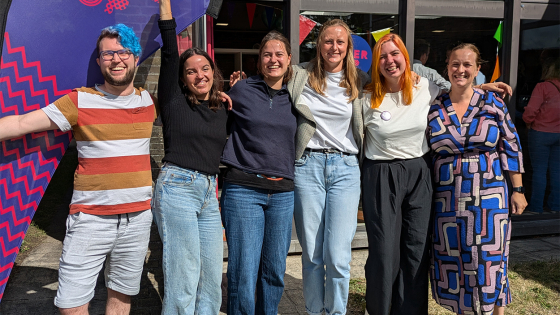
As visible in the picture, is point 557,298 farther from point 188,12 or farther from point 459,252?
point 188,12

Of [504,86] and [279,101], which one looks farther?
[504,86]

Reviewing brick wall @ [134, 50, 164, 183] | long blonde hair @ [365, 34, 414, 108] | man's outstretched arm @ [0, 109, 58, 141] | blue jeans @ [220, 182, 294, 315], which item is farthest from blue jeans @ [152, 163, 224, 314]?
long blonde hair @ [365, 34, 414, 108]

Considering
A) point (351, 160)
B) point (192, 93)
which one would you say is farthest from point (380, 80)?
point (192, 93)

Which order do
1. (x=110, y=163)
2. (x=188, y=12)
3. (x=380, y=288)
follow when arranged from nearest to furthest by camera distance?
(x=110, y=163) → (x=188, y=12) → (x=380, y=288)

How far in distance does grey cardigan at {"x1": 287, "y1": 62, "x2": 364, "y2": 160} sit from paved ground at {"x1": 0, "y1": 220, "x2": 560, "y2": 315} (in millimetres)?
1346

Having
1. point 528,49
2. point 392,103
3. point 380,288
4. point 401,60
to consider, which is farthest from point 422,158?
point 528,49

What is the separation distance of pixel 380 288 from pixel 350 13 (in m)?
2.72

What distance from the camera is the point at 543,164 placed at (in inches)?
227

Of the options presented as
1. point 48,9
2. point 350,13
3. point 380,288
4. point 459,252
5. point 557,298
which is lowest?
point 557,298

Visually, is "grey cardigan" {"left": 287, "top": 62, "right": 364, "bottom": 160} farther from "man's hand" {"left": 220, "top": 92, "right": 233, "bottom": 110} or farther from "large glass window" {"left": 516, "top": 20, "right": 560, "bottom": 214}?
"large glass window" {"left": 516, "top": 20, "right": 560, "bottom": 214}

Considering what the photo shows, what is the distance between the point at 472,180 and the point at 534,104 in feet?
10.5

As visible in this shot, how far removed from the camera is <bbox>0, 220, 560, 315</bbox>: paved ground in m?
3.42

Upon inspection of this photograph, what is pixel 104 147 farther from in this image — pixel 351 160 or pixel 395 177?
pixel 395 177

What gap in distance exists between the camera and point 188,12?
288cm
